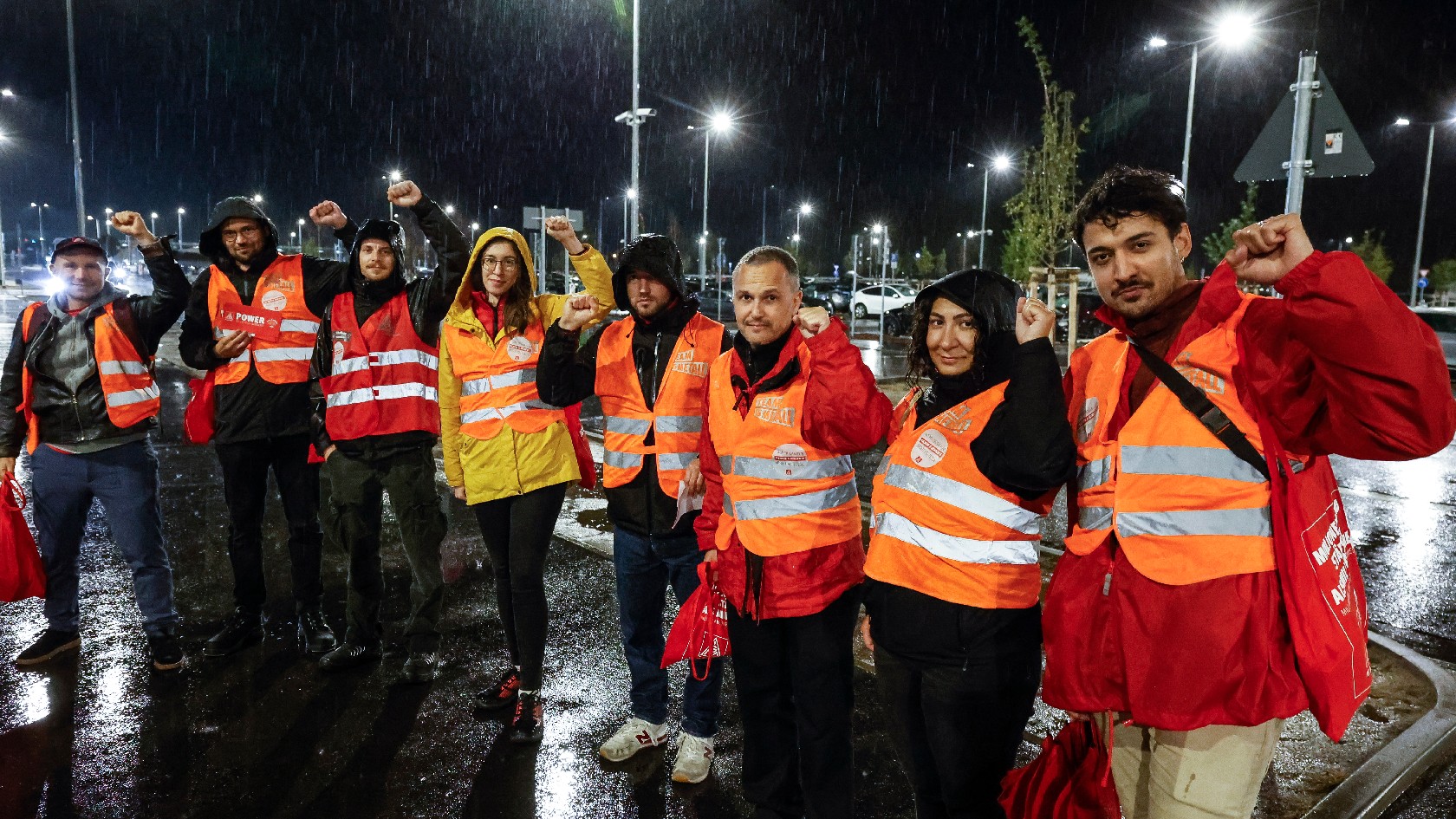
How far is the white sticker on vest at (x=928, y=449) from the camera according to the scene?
90.7 inches

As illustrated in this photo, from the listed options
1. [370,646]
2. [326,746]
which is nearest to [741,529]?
[326,746]

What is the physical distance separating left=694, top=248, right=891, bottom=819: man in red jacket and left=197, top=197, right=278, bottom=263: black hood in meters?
3.01

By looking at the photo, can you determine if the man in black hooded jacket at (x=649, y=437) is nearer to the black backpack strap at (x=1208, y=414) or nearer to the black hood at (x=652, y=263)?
the black hood at (x=652, y=263)

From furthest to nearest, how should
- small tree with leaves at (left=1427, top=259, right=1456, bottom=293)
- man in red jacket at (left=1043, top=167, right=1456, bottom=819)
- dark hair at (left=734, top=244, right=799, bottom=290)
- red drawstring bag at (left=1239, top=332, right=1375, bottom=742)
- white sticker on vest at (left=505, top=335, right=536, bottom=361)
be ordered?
small tree with leaves at (left=1427, top=259, right=1456, bottom=293)
white sticker on vest at (left=505, top=335, right=536, bottom=361)
dark hair at (left=734, top=244, right=799, bottom=290)
red drawstring bag at (left=1239, top=332, right=1375, bottom=742)
man in red jacket at (left=1043, top=167, right=1456, bottom=819)

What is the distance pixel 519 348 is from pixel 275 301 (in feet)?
5.22

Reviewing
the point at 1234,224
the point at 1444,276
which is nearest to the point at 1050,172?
the point at 1234,224

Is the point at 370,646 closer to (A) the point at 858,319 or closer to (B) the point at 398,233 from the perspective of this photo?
(B) the point at 398,233

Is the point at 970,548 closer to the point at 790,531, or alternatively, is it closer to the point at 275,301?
the point at 790,531

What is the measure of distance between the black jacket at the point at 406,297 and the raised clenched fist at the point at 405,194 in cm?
4

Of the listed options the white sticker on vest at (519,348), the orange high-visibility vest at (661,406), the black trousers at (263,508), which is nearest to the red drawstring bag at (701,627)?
the orange high-visibility vest at (661,406)

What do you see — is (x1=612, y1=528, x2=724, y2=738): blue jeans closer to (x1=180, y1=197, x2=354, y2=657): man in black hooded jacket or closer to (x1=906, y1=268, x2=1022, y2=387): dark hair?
(x1=906, y1=268, x2=1022, y2=387): dark hair

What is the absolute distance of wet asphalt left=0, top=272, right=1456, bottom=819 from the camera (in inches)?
Answer: 125

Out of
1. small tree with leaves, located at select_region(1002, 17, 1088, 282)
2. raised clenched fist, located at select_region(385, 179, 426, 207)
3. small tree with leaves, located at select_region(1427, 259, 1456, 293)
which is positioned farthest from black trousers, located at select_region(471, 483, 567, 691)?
small tree with leaves, located at select_region(1427, 259, 1456, 293)

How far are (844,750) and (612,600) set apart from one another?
8.83 ft
